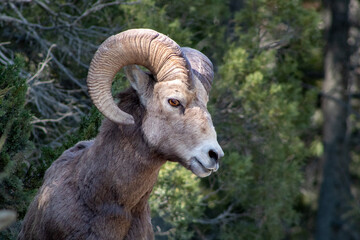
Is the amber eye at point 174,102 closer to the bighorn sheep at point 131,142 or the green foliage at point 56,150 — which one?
the bighorn sheep at point 131,142

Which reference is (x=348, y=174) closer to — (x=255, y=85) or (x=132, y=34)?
(x=255, y=85)

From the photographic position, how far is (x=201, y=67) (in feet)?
18.3

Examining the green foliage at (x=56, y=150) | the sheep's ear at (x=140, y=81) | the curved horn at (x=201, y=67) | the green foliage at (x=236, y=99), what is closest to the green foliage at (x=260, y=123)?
the green foliage at (x=236, y=99)

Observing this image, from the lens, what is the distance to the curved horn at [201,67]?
215 inches

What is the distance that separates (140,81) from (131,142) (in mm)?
537

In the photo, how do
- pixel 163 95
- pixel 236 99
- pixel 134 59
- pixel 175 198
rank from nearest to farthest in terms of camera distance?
1. pixel 163 95
2. pixel 134 59
3. pixel 175 198
4. pixel 236 99

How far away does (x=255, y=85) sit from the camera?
37.6 ft

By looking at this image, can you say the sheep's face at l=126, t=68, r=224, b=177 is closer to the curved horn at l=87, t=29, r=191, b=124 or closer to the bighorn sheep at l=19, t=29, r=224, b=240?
the bighorn sheep at l=19, t=29, r=224, b=240

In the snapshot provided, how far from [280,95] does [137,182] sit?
7028 mm

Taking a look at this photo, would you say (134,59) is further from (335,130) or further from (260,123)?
(335,130)

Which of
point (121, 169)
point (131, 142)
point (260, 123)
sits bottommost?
point (260, 123)

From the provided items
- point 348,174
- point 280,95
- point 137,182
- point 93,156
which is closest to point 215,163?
point 137,182

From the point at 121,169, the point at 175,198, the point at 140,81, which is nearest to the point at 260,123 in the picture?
the point at 175,198

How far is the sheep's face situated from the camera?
193 inches
